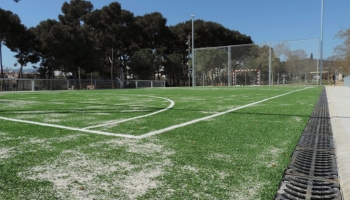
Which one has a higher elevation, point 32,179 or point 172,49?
point 172,49

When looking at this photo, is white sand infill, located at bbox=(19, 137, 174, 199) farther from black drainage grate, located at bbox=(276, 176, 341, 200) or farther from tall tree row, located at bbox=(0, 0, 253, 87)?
tall tree row, located at bbox=(0, 0, 253, 87)

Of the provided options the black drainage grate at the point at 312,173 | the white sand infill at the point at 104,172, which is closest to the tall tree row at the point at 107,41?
the white sand infill at the point at 104,172

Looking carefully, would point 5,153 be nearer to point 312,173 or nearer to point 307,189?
point 307,189

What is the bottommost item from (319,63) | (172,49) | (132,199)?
(132,199)

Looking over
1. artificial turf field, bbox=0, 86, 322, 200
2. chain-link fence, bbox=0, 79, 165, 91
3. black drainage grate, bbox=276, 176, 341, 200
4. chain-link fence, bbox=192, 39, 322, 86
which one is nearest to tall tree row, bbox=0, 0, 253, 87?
chain-link fence, bbox=0, 79, 165, 91

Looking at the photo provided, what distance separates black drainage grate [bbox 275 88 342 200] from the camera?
2.04 metres

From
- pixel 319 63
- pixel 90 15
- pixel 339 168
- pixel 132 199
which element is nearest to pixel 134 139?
pixel 132 199

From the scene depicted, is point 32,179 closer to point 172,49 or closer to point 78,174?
point 78,174

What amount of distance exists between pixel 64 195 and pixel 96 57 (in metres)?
37.7

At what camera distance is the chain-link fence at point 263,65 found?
32500 millimetres

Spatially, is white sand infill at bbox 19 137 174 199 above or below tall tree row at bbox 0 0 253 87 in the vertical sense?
below

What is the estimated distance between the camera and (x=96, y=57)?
3781 centimetres

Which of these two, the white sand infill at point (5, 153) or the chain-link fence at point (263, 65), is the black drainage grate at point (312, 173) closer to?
the white sand infill at point (5, 153)

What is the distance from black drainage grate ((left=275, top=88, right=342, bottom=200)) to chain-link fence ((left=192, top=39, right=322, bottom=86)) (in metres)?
30.9
